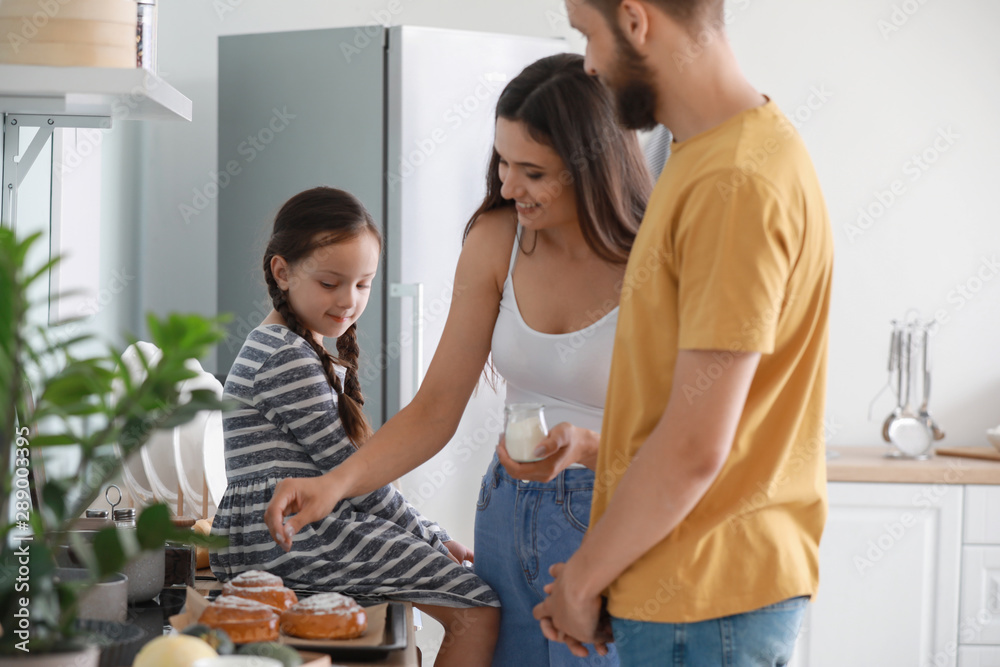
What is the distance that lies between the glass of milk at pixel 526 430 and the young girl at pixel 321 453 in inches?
10.5

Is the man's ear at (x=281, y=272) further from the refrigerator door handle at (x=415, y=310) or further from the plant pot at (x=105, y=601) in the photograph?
the refrigerator door handle at (x=415, y=310)

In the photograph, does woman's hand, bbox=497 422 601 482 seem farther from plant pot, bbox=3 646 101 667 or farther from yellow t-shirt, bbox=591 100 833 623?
plant pot, bbox=3 646 101 667

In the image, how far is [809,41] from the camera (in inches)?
120

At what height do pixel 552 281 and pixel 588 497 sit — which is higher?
pixel 552 281

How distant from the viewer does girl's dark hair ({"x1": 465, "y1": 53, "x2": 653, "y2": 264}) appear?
117cm

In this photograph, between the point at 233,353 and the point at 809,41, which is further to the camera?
the point at 809,41

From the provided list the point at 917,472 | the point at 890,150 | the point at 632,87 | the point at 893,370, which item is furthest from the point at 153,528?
the point at 890,150

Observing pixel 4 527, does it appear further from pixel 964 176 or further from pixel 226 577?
pixel 964 176

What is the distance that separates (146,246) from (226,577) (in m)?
1.90

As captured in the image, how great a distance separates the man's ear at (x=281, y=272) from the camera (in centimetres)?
147

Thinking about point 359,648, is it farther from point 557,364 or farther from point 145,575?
point 557,364

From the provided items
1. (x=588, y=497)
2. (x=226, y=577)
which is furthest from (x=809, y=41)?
(x=226, y=577)

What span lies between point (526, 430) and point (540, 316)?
0.70ft

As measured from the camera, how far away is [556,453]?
1072mm
